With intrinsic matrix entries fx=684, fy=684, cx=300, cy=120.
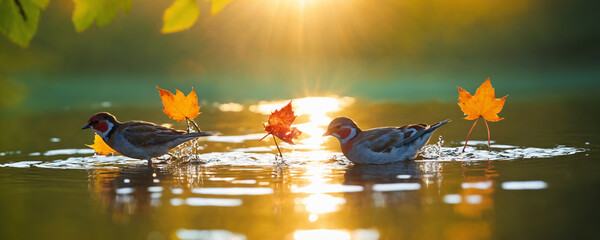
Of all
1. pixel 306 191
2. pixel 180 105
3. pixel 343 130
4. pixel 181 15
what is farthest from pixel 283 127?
pixel 181 15

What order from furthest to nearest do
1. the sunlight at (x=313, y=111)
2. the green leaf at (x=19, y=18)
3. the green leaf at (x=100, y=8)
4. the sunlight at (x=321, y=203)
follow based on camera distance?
the sunlight at (x=313, y=111) < the sunlight at (x=321, y=203) < the green leaf at (x=19, y=18) < the green leaf at (x=100, y=8)

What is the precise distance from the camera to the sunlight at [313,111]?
16.0 meters

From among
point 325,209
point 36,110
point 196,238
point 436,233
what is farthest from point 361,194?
point 36,110

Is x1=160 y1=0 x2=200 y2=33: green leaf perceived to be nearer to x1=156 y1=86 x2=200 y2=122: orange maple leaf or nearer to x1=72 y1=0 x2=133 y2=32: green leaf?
x1=72 y1=0 x2=133 y2=32: green leaf

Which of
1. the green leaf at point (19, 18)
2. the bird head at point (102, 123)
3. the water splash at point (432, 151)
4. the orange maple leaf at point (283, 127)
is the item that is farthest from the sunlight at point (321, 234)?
the bird head at point (102, 123)

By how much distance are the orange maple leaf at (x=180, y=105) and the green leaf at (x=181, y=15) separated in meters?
7.03

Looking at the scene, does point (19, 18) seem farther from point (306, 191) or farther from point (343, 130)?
point (343, 130)

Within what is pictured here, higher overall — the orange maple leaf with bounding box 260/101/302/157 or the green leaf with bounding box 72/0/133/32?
the green leaf with bounding box 72/0/133/32

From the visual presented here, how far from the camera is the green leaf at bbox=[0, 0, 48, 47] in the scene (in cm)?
470

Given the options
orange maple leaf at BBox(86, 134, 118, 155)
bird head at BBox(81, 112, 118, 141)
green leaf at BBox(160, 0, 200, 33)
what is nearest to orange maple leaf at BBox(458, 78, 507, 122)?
bird head at BBox(81, 112, 118, 141)

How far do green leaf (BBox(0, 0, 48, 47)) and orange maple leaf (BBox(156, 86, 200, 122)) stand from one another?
677 cm

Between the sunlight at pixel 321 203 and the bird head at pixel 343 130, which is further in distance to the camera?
the bird head at pixel 343 130

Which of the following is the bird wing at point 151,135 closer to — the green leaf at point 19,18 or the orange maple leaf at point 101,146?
the orange maple leaf at point 101,146

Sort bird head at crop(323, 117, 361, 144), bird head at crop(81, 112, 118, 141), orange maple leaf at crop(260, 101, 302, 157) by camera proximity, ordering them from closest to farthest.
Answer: orange maple leaf at crop(260, 101, 302, 157)
bird head at crop(323, 117, 361, 144)
bird head at crop(81, 112, 118, 141)
